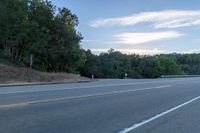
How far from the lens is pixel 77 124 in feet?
39.7

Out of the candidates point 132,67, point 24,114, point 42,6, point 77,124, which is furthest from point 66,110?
point 132,67

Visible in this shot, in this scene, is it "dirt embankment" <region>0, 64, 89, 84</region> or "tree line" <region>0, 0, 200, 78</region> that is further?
"tree line" <region>0, 0, 200, 78</region>

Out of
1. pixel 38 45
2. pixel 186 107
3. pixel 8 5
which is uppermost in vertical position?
pixel 8 5

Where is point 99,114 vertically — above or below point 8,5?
below

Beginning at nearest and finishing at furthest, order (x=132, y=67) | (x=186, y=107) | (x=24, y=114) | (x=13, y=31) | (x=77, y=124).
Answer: (x=77, y=124) < (x=24, y=114) < (x=186, y=107) < (x=13, y=31) < (x=132, y=67)

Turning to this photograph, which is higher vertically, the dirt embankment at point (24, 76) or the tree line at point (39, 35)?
the tree line at point (39, 35)

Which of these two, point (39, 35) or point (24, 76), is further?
point (39, 35)

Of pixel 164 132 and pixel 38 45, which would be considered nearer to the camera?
pixel 164 132

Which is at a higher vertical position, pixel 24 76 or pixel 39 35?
pixel 39 35

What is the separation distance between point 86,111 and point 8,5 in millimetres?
40729

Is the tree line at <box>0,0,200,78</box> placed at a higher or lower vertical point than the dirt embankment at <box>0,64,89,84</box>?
higher

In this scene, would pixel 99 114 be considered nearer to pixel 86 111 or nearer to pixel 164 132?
pixel 86 111

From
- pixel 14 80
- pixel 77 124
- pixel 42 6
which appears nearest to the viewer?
pixel 77 124

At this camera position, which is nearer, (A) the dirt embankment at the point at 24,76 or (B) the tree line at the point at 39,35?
(A) the dirt embankment at the point at 24,76
